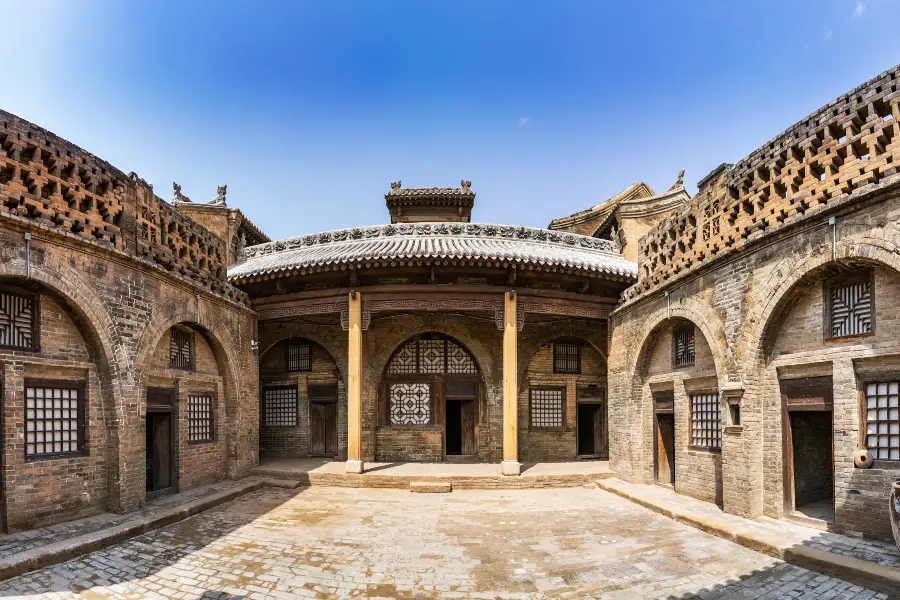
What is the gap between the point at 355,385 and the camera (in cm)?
1277

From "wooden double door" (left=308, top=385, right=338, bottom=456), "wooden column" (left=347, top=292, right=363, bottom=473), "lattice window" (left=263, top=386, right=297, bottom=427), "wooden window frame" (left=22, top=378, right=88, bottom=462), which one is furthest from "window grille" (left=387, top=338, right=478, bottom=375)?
"wooden window frame" (left=22, top=378, right=88, bottom=462)

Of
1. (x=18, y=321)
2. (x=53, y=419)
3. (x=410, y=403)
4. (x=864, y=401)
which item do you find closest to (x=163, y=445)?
(x=53, y=419)

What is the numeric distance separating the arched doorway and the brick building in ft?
0.22

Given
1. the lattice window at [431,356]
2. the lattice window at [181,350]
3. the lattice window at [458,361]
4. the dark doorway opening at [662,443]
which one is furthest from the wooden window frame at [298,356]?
the dark doorway opening at [662,443]

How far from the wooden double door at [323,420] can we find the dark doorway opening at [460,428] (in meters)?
3.43

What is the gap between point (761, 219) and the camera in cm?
828

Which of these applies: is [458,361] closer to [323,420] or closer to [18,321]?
[323,420]

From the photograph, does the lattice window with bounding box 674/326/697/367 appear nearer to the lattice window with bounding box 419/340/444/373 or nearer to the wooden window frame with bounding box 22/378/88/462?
the lattice window with bounding box 419/340/444/373

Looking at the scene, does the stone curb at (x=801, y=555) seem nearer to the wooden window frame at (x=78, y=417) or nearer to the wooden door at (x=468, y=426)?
the wooden door at (x=468, y=426)

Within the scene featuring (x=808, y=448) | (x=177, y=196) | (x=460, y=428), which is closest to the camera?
(x=808, y=448)

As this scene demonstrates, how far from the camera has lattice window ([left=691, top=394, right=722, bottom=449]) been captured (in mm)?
9750

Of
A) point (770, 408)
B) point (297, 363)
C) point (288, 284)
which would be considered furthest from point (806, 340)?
point (297, 363)

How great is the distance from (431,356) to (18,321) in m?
9.72

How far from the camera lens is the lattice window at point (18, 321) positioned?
25.4ft
